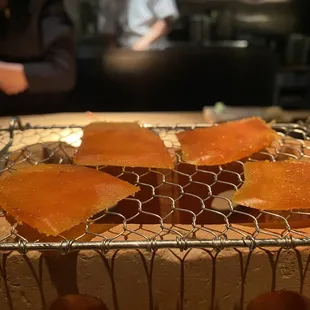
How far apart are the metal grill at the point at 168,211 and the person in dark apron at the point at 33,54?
105cm

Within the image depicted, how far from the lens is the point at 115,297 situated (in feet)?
2.56

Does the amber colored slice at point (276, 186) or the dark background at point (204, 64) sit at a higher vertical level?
the amber colored slice at point (276, 186)

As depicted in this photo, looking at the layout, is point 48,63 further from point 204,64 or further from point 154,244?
point 154,244

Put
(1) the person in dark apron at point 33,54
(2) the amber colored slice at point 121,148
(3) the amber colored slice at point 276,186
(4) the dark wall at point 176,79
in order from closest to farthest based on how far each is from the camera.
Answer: (3) the amber colored slice at point 276,186 → (2) the amber colored slice at point 121,148 → (1) the person in dark apron at point 33,54 → (4) the dark wall at point 176,79

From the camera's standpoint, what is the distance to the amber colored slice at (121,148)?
97 centimetres

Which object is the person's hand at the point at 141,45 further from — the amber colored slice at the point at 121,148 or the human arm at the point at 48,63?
the amber colored slice at the point at 121,148

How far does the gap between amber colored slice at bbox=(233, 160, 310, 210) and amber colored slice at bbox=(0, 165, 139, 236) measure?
209 mm

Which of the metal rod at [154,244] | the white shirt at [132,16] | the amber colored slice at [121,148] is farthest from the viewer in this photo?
the white shirt at [132,16]

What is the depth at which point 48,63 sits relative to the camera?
2270 mm

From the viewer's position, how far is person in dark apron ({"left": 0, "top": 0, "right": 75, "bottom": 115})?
214cm

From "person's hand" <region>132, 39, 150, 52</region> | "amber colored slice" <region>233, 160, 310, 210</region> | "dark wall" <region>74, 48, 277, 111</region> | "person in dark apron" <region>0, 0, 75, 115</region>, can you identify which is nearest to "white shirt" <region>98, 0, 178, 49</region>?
"person's hand" <region>132, 39, 150, 52</region>

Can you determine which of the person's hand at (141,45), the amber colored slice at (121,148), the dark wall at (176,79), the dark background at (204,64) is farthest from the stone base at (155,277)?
the person's hand at (141,45)

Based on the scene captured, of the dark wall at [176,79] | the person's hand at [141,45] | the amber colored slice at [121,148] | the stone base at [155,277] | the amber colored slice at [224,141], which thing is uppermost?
the amber colored slice at [121,148]

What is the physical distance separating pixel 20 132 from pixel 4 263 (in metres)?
0.52
